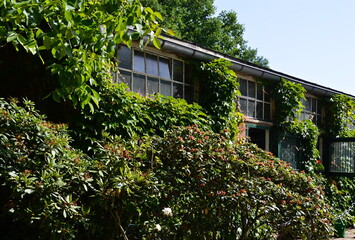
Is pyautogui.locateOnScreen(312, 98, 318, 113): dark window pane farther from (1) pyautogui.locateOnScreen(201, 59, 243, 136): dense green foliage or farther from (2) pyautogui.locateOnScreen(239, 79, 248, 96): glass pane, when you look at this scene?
(1) pyautogui.locateOnScreen(201, 59, 243, 136): dense green foliage

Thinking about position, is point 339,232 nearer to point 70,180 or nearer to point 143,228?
point 143,228

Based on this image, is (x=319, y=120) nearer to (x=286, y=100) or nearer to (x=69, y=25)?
(x=286, y=100)

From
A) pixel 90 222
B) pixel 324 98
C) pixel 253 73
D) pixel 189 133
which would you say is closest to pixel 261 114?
pixel 253 73

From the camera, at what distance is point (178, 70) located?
Result: 29.8 ft

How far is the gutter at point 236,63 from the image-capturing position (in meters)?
8.62

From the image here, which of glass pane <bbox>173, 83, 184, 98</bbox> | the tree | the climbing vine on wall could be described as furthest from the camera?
the tree

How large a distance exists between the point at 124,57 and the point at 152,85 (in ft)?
2.89

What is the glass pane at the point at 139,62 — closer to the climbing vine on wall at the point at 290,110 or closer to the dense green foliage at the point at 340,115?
the climbing vine on wall at the point at 290,110

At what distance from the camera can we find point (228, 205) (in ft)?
17.5

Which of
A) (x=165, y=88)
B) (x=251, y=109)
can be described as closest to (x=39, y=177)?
(x=165, y=88)

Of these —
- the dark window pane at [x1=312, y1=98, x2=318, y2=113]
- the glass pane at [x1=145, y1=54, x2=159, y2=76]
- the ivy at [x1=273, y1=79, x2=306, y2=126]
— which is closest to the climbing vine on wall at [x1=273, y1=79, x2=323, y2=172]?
the ivy at [x1=273, y1=79, x2=306, y2=126]

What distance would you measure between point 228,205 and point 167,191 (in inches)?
30.8

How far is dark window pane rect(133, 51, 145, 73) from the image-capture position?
26.7 ft

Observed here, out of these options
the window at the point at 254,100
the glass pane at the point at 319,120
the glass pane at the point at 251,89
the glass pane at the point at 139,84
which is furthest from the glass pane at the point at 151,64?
the glass pane at the point at 319,120
